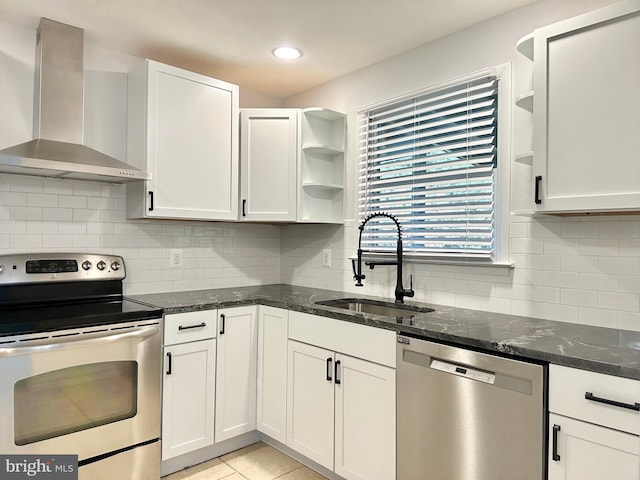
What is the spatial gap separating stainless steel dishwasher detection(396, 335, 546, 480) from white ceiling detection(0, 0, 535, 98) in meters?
1.64

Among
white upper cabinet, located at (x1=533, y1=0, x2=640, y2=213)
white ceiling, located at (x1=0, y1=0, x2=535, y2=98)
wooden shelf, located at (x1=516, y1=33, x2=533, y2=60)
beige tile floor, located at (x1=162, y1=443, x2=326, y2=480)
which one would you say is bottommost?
beige tile floor, located at (x1=162, y1=443, x2=326, y2=480)

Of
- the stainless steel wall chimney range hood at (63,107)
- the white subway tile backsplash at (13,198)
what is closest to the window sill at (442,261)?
the stainless steel wall chimney range hood at (63,107)

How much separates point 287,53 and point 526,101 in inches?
58.0

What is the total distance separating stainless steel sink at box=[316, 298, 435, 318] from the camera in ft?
7.97

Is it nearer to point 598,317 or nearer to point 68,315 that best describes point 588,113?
point 598,317

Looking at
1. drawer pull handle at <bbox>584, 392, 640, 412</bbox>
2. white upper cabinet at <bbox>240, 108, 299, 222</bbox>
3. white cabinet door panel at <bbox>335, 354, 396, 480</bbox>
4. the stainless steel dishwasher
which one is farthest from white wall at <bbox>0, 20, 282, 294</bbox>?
drawer pull handle at <bbox>584, 392, 640, 412</bbox>

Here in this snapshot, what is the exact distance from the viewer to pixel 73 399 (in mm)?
1967

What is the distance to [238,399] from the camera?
2.61 meters

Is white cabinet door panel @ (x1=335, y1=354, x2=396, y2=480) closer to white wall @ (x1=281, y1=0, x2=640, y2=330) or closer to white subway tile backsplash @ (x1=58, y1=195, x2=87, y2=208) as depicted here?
white wall @ (x1=281, y1=0, x2=640, y2=330)

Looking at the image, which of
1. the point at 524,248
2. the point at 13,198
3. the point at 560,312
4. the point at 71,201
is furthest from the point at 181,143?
the point at 560,312

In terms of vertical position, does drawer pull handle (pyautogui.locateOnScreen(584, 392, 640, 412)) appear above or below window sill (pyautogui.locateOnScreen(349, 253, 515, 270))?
below

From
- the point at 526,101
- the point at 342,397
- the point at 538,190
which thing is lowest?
the point at 342,397

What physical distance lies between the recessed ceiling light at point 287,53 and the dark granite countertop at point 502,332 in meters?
1.52

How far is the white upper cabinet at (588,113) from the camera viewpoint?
1576mm
